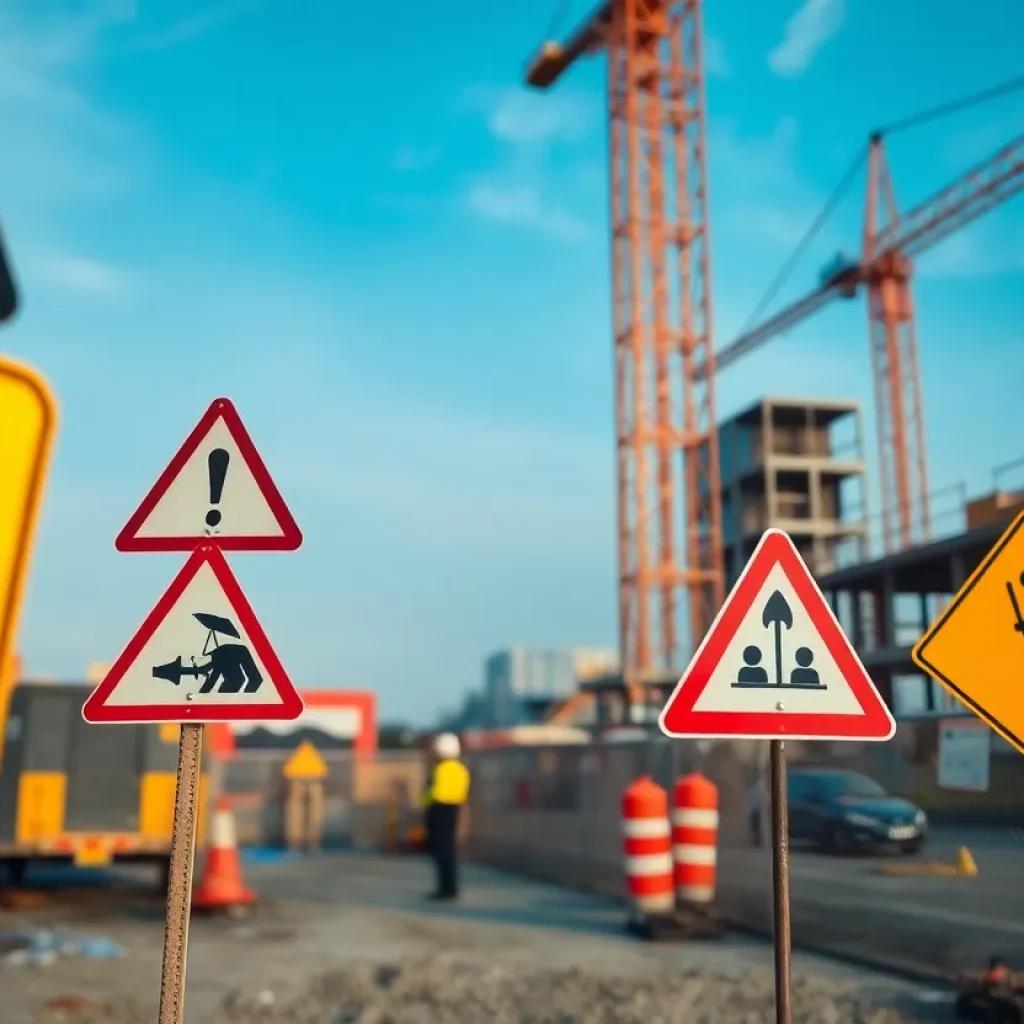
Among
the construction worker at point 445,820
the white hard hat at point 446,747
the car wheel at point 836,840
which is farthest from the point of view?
the white hard hat at point 446,747

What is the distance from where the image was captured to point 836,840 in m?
10.1

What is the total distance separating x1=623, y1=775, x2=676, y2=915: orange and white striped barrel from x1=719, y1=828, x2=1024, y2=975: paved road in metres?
0.84

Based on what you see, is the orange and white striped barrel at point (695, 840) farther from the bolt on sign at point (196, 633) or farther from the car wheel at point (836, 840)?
the bolt on sign at point (196, 633)

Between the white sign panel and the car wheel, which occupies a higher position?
the white sign panel

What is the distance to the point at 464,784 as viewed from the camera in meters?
15.1

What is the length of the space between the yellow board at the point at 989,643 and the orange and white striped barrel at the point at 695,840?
6.71 m

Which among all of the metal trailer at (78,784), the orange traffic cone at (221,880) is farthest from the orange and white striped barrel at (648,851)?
the metal trailer at (78,784)

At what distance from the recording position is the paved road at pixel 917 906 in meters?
8.34

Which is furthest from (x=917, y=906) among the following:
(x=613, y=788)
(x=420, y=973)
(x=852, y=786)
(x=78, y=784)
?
(x=78, y=784)

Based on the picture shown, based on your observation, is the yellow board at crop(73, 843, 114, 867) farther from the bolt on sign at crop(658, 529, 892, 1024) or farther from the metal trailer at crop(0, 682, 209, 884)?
the bolt on sign at crop(658, 529, 892, 1024)

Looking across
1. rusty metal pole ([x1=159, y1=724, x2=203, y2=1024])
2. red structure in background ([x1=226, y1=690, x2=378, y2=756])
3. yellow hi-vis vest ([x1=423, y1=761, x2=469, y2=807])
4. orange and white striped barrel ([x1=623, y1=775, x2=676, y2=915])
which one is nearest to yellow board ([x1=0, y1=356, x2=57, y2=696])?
rusty metal pole ([x1=159, y1=724, x2=203, y2=1024])

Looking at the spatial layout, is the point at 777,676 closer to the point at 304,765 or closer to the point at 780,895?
the point at 780,895

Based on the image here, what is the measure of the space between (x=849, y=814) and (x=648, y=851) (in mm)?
2358

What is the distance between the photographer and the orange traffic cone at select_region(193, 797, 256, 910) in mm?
12789
